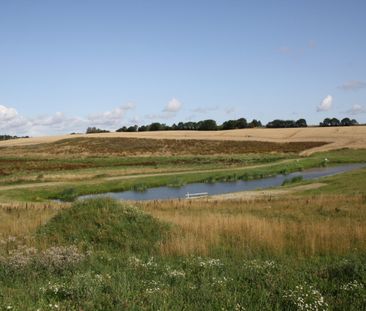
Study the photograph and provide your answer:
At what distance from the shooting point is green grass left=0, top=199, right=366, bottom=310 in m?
6.93

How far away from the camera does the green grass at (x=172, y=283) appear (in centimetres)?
693

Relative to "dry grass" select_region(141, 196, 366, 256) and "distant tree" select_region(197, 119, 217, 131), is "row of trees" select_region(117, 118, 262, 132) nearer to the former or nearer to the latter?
"distant tree" select_region(197, 119, 217, 131)

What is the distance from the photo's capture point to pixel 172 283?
324 inches

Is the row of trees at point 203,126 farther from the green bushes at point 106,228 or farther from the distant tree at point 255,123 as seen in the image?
the green bushes at point 106,228

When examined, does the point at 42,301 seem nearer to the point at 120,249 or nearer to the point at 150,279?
the point at 150,279

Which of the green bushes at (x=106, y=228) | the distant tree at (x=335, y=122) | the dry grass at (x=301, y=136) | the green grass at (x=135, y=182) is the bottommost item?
the green grass at (x=135, y=182)

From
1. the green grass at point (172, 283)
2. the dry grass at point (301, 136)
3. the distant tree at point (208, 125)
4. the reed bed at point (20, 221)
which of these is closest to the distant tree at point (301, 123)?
the distant tree at point (208, 125)

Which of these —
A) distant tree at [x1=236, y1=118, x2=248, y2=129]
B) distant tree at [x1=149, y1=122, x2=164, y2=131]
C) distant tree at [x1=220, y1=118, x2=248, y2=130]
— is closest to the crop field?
distant tree at [x1=220, y1=118, x2=248, y2=130]

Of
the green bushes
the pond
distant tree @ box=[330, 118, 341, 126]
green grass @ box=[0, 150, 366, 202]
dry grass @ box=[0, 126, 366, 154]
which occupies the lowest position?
the pond

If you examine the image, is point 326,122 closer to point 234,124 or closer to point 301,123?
point 301,123

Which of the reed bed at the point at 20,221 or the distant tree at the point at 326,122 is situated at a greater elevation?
the distant tree at the point at 326,122

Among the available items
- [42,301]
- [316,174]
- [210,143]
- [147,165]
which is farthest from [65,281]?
[210,143]

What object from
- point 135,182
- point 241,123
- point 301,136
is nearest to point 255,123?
point 241,123

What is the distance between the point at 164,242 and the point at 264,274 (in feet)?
17.1
